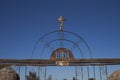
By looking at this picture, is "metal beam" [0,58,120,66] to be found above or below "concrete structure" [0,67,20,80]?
above

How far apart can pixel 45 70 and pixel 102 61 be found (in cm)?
575

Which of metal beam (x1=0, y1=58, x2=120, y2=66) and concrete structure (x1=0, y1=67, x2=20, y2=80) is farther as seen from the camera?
metal beam (x1=0, y1=58, x2=120, y2=66)

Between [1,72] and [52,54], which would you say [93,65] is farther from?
→ [1,72]

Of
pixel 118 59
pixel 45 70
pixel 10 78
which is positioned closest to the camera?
pixel 10 78

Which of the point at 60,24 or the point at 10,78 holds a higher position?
the point at 60,24

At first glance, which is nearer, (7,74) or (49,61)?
(7,74)

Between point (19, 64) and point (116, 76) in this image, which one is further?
point (19, 64)

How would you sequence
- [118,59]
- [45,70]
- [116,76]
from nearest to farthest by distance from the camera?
[116,76] < [118,59] < [45,70]

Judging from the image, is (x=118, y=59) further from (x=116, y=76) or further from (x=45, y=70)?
(x=116, y=76)

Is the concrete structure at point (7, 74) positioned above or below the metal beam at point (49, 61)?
below

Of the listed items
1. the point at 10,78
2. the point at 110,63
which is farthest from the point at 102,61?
the point at 10,78

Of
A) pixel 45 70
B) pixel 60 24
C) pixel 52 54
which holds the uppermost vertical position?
pixel 60 24

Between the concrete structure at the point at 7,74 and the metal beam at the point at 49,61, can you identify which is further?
the metal beam at the point at 49,61

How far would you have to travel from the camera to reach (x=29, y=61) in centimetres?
2019
